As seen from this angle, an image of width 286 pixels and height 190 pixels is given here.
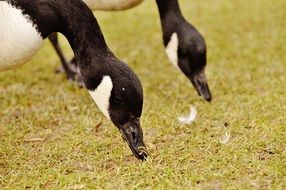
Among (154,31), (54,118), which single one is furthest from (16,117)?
(154,31)

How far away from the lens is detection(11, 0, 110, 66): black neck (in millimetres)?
4957

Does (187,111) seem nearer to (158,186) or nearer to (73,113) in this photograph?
(73,113)

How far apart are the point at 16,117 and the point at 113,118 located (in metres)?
1.86

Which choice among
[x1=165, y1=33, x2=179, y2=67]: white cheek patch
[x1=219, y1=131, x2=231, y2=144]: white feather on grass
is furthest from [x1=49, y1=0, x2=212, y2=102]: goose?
[x1=219, y1=131, x2=231, y2=144]: white feather on grass

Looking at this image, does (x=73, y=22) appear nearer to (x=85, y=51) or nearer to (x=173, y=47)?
(x=85, y=51)

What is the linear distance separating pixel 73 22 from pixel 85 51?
278mm

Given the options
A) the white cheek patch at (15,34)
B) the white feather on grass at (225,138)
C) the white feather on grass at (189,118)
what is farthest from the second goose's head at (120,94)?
the white feather on grass at (189,118)

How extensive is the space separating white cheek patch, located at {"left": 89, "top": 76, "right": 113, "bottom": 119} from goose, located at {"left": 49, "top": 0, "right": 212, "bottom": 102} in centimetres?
195

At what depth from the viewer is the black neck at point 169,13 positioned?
685cm

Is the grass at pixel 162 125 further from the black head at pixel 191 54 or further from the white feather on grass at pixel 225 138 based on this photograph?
the black head at pixel 191 54

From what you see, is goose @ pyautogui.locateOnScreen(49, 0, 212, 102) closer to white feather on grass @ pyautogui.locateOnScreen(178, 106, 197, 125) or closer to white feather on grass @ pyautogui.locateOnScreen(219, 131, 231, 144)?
white feather on grass @ pyautogui.locateOnScreen(178, 106, 197, 125)

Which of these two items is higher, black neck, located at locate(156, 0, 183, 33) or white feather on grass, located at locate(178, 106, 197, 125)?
black neck, located at locate(156, 0, 183, 33)

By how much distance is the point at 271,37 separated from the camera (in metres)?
8.96

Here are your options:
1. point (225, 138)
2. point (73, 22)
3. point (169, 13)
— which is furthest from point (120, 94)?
point (169, 13)
